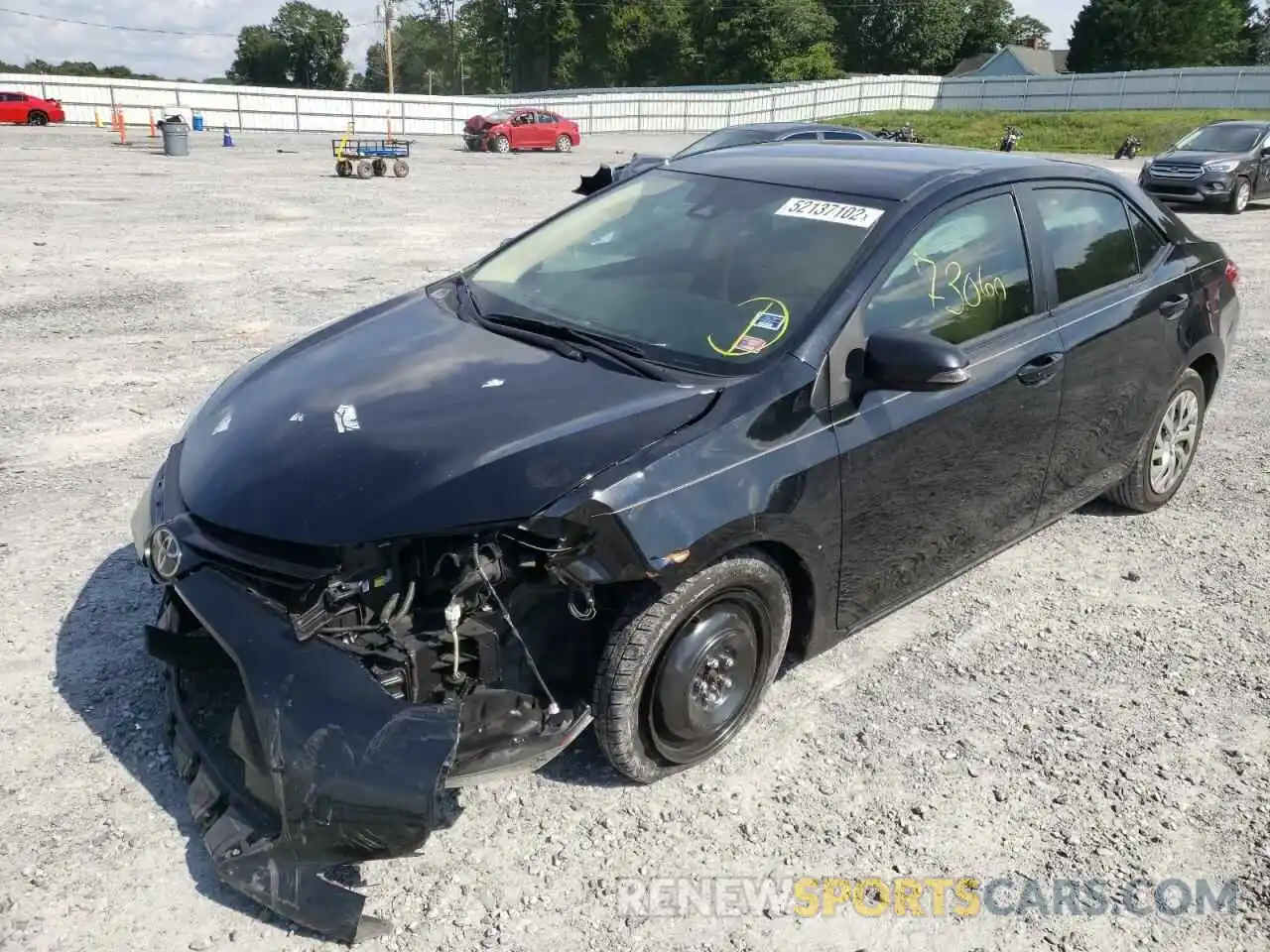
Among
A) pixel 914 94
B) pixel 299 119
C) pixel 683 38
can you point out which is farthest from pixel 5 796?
pixel 683 38

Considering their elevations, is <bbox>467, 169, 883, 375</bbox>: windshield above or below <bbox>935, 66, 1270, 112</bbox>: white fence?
below

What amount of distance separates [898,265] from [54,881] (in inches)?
120

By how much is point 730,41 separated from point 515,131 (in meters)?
50.4

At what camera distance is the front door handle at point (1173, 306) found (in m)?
4.47

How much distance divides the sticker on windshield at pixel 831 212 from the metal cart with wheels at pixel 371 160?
Answer: 20098mm

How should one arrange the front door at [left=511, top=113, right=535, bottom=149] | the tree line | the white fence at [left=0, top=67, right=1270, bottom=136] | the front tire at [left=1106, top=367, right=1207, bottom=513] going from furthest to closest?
1. the tree line
2. the white fence at [left=0, top=67, right=1270, bottom=136]
3. the front door at [left=511, top=113, right=535, bottom=149]
4. the front tire at [left=1106, top=367, right=1207, bottom=513]

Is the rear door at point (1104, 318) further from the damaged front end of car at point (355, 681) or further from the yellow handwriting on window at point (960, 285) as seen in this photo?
the damaged front end of car at point (355, 681)

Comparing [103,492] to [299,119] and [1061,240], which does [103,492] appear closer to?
[1061,240]

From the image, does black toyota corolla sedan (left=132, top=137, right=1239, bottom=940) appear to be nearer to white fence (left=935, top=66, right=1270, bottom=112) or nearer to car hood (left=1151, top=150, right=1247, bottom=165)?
car hood (left=1151, top=150, right=1247, bottom=165)

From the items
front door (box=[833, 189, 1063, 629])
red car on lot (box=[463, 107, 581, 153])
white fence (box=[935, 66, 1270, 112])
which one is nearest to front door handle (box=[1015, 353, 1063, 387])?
front door (box=[833, 189, 1063, 629])

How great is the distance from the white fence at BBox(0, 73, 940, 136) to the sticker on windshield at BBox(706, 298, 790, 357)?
42.2m

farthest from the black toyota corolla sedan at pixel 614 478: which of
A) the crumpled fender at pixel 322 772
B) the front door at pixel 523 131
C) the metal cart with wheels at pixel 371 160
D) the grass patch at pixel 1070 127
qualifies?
the front door at pixel 523 131

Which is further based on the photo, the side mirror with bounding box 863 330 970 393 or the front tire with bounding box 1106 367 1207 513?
the front tire with bounding box 1106 367 1207 513

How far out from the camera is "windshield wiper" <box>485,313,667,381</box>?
311cm
